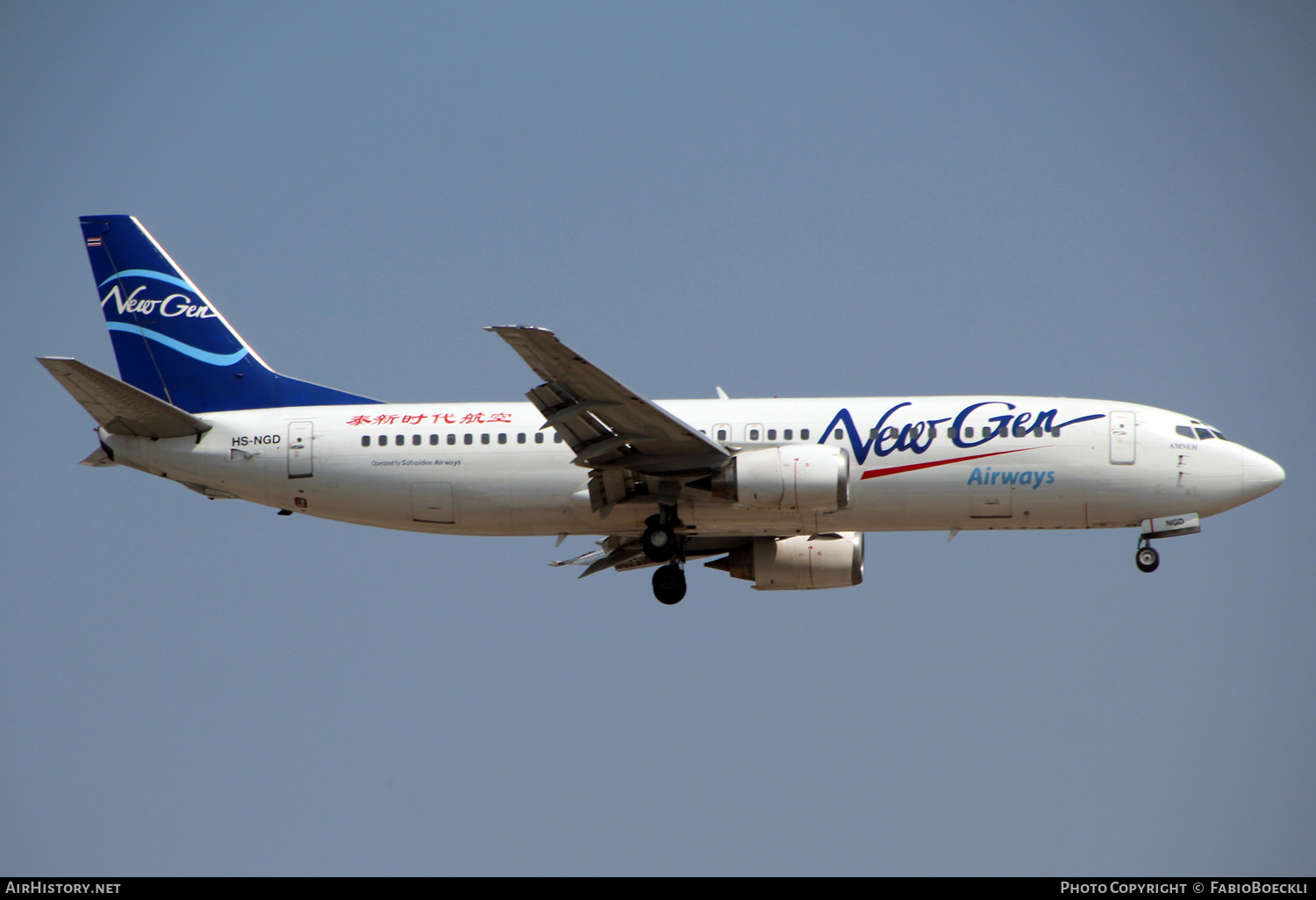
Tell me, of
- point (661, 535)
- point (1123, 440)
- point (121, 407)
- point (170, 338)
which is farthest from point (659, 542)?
point (170, 338)

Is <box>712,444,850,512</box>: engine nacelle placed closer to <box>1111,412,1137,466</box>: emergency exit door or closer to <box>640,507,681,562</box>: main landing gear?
<box>640,507,681,562</box>: main landing gear

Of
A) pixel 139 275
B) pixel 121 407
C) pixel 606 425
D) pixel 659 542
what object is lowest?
pixel 659 542

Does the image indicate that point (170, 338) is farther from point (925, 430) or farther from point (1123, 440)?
point (1123, 440)

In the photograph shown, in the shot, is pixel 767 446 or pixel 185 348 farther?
pixel 185 348

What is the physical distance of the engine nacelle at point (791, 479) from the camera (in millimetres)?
33219

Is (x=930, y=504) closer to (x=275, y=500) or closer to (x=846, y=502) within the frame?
(x=846, y=502)

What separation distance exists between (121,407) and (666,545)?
13243 millimetres

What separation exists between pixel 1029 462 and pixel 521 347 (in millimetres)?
12244

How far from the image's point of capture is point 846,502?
33.8 m

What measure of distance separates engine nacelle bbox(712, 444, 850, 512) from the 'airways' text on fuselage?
3.22ft

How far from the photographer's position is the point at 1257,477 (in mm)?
34812
